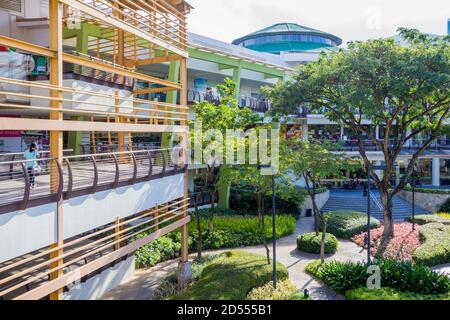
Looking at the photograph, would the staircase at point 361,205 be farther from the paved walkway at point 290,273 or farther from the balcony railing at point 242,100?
the balcony railing at point 242,100

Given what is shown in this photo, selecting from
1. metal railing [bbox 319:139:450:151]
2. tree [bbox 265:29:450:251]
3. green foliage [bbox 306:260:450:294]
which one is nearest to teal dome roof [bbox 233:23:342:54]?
metal railing [bbox 319:139:450:151]

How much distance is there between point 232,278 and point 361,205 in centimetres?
1983

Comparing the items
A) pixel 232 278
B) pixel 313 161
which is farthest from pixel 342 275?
pixel 313 161

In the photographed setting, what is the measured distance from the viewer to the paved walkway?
47.5ft

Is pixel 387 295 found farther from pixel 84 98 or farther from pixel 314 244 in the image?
pixel 84 98

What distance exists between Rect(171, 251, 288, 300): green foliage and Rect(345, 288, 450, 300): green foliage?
3.03m

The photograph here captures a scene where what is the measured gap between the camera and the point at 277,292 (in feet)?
46.8

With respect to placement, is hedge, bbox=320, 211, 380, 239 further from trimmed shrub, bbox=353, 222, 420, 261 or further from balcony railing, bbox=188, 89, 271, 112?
balcony railing, bbox=188, 89, 271, 112

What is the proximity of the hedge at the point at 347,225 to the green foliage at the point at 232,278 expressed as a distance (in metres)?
7.72
